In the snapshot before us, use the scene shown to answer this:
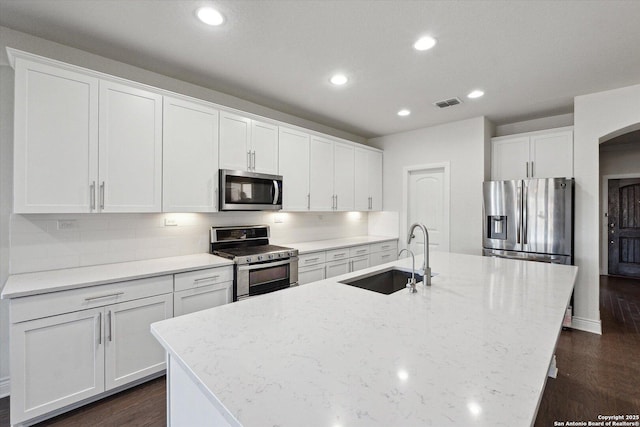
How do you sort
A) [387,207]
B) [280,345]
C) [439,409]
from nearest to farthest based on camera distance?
[439,409] < [280,345] < [387,207]

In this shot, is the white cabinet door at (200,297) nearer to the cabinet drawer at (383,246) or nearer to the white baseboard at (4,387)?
the white baseboard at (4,387)

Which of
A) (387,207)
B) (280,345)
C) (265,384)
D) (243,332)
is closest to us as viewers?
(265,384)

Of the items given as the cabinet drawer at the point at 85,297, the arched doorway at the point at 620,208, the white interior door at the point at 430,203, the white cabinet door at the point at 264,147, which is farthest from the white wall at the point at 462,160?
the cabinet drawer at the point at 85,297

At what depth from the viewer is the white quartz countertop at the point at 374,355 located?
2.23ft

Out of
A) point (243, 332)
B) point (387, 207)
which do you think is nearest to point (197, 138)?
point (243, 332)

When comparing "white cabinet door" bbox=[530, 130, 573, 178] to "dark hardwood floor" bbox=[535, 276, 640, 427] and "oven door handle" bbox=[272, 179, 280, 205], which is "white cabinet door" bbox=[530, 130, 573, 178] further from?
"oven door handle" bbox=[272, 179, 280, 205]

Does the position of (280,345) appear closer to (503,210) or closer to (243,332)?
(243,332)

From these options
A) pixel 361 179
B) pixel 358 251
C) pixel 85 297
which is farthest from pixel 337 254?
pixel 85 297

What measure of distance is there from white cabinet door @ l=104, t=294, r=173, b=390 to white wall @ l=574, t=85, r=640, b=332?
14.1ft

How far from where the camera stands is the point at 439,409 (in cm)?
68

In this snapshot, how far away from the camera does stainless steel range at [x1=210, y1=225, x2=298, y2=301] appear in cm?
269

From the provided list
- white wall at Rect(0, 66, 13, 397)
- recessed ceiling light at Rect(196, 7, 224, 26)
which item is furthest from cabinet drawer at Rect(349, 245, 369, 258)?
white wall at Rect(0, 66, 13, 397)

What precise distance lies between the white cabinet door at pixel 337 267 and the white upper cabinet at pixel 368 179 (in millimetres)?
1025

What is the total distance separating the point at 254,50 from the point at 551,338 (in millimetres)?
2619
